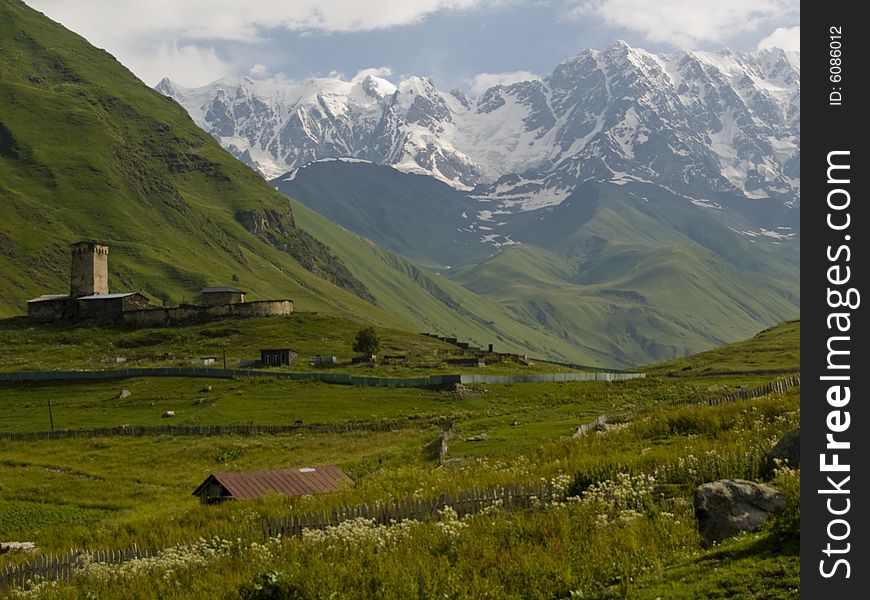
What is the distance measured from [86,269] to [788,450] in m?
174

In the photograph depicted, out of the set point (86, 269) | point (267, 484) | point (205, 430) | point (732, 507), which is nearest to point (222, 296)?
point (86, 269)

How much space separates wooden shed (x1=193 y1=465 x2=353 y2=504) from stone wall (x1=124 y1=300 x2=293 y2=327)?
125367 millimetres

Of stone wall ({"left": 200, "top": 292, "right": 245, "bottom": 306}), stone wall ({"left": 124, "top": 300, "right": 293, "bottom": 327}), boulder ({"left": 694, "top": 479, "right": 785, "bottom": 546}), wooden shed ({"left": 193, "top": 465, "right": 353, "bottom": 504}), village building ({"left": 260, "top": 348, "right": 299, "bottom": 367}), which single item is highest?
stone wall ({"left": 200, "top": 292, "right": 245, "bottom": 306})

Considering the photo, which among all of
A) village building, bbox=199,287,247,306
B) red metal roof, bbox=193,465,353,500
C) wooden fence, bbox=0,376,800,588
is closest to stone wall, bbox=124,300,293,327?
village building, bbox=199,287,247,306

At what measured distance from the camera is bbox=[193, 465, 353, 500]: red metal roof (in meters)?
44.1

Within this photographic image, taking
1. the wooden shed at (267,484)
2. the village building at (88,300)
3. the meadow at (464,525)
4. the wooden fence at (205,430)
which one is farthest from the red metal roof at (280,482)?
the village building at (88,300)

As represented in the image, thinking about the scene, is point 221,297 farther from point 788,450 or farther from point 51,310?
point 788,450

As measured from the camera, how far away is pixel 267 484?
45.4 meters

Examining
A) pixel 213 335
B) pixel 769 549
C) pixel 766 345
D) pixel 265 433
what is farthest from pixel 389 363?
pixel 769 549

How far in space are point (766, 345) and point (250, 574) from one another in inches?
6372

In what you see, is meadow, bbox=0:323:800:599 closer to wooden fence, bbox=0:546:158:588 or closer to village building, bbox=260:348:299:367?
wooden fence, bbox=0:546:158:588

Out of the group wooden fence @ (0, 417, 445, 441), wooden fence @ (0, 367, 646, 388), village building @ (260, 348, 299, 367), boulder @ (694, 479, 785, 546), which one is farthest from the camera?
village building @ (260, 348, 299, 367)

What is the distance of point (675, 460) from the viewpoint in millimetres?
27812
